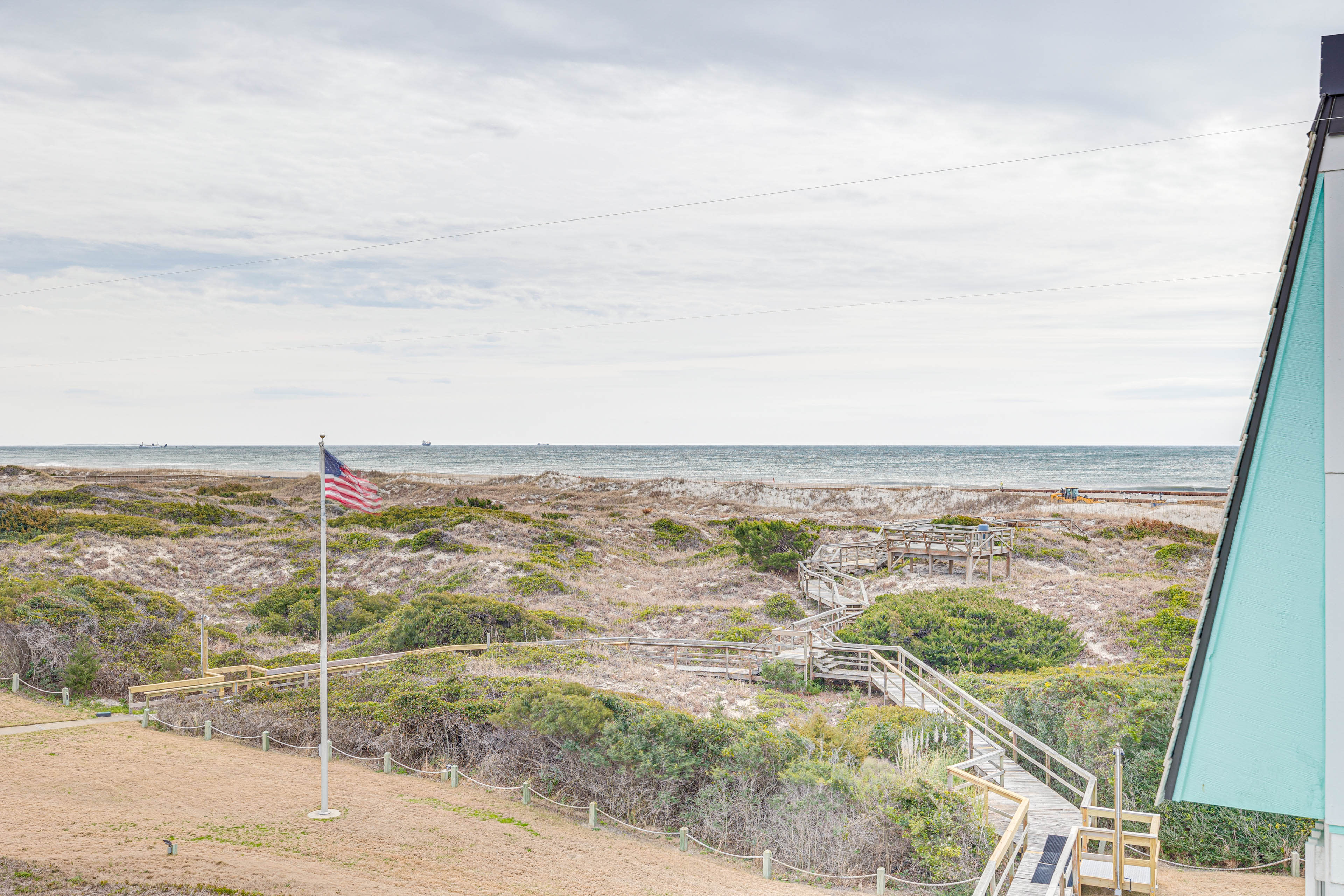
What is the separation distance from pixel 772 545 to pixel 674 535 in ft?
42.3

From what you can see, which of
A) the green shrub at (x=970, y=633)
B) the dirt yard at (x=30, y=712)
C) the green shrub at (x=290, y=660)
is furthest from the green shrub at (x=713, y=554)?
the dirt yard at (x=30, y=712)

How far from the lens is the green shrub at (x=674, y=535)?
4809cm

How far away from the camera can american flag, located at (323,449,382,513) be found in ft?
51.5

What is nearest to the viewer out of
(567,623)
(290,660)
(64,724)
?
(64,724)

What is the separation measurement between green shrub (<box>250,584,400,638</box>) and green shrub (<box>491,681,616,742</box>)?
1409 centimetres

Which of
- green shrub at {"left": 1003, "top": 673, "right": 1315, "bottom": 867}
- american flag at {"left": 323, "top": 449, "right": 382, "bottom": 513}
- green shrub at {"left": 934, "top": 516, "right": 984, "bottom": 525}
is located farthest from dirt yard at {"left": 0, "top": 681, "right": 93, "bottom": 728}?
green shrub at {"left": 934, "top": 516, "right": 984, "bottom": 525}

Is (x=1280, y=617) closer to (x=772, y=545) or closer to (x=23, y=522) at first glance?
(x=772, y=545)

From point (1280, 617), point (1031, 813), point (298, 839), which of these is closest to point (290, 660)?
point (298, 839)

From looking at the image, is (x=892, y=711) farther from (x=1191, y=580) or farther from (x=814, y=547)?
(x=814, y=547)

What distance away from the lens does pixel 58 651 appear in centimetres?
2308

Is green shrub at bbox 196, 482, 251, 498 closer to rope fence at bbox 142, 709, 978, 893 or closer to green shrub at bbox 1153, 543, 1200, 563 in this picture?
rope fence at bbox 142, 709, 978, 893

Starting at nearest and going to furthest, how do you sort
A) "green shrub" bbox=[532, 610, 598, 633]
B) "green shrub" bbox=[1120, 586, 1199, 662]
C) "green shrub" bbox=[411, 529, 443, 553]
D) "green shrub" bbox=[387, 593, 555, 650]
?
"green shrub" bbox=[1120, 586, 1199, 662]
"green shrub" bbox=[387, 593, 555, 650]
"green shrub" bbox=[532, 610, 598, 633]
"green shrub" bbox=[411, 529, 443, 553]

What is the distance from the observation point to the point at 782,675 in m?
22.2

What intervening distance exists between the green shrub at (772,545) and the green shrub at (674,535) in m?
8.59
